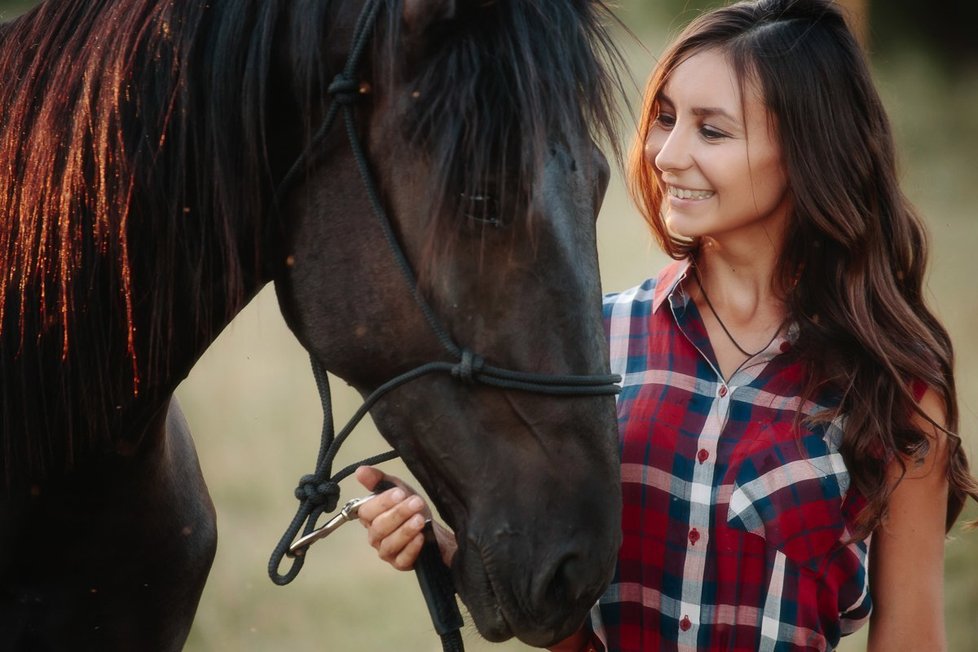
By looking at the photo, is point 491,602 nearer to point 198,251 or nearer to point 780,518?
point 780,518

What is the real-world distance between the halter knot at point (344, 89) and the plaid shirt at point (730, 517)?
82cm

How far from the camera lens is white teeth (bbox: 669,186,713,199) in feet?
5.65

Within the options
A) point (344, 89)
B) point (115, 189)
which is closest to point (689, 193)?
point (344, 89)

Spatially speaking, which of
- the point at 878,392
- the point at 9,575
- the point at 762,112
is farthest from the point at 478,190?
the point at 9,575

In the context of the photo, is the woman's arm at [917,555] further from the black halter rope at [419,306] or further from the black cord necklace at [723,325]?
the black halter rope at [419,306]

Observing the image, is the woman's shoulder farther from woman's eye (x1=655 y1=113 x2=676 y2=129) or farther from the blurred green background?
the blurred green background

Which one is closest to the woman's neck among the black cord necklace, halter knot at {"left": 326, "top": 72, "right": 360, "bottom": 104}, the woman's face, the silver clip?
the black cord necklace

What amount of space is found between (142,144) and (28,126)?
20 cm

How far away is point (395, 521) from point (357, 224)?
1.63 ft

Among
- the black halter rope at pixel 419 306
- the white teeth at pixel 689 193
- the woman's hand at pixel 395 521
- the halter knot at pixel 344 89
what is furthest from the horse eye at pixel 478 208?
the white teeth at pixel 689 193

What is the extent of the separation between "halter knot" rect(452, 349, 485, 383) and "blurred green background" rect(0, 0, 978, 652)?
11.0 ft

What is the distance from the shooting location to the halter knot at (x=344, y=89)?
4.34ft

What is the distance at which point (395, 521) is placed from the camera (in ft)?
4.94

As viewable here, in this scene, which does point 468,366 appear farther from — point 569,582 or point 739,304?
point 739,304
